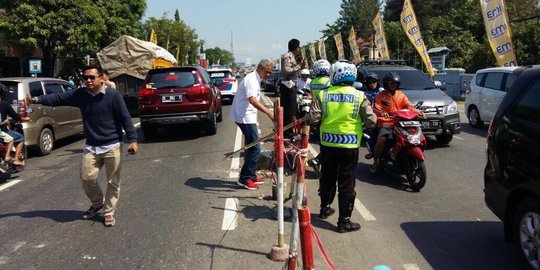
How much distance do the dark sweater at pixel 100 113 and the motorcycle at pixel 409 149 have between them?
3737 millimetres

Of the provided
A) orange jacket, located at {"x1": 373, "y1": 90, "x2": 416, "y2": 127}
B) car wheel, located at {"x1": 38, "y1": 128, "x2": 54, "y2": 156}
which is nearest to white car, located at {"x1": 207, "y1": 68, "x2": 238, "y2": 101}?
car wheel, located at {"x1": 38, "y1": 128, "x2": 54, "y2": 156}

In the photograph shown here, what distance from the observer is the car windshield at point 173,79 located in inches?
428

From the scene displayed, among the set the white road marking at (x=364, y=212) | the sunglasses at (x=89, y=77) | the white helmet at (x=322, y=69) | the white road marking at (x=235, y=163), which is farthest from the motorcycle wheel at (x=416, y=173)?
the sunglasses at (x=89, y=77)

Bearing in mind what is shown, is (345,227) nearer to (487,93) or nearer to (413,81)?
(413,81)

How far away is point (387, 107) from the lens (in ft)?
23.3

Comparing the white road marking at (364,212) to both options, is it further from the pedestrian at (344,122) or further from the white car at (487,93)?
the white car at (487,93)

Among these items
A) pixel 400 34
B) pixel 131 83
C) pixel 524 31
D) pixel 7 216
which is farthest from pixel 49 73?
pixel 400 34

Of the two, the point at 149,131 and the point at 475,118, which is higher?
the point at 475,118

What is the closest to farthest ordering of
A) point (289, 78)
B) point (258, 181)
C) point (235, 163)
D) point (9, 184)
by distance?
point (258, 181) → point (9, 184) → point (235, 163) → point (289, 78)

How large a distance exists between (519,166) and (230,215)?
310 centimetres

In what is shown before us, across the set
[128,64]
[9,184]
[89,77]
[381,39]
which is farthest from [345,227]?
[381,39]

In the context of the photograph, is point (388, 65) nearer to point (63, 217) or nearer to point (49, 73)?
point (63, 217)

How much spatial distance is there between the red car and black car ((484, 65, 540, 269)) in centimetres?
761

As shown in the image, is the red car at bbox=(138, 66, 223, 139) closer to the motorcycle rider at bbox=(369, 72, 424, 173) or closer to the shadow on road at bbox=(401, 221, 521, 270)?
the motorcycle rider at bbox=(369, 72, 424, 173)
